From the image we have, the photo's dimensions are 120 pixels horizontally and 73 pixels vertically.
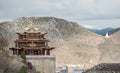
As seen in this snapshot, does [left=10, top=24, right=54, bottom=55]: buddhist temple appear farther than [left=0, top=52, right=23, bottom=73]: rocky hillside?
Yes

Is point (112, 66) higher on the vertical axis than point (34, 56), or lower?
higher

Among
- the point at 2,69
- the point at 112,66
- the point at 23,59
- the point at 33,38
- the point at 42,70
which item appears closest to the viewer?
the point at 112,66

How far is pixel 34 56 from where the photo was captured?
63438 mm

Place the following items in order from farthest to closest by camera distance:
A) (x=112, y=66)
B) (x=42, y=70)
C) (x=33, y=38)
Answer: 1. (x=33, y=38)
2. (x=42, y=70)
3. (x=112, y=66)

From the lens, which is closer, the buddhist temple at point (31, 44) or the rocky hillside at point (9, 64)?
the rocky hillside at point (9, 64)

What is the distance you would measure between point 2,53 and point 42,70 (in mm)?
16842

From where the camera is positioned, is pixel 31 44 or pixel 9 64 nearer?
pixel 9 64

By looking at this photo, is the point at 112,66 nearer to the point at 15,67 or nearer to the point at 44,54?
the point at 15,67

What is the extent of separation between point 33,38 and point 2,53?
20.5 metres

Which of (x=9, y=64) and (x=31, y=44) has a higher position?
(x=31, y=44)

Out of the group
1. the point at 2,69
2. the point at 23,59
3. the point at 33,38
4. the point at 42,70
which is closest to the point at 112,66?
the point at 2,69

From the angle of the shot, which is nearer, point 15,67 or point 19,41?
point 15,67

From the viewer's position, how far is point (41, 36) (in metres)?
68.9

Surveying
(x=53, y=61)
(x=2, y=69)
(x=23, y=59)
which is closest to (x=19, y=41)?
(x=53, y=61)
